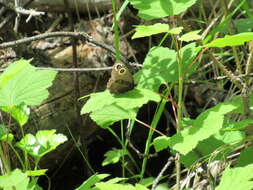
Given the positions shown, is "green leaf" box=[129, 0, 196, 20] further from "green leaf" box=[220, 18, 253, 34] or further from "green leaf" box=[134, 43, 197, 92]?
"green leaf" box=[220, 18, 253, 34]

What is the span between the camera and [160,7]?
4.48 ft

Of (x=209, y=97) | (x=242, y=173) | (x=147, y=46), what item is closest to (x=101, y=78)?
(x=147, y=46)

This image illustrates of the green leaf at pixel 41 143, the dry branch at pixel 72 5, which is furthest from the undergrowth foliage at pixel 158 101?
the dry branch at pixel 72 5

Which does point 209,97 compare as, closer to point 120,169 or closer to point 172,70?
point 120,169

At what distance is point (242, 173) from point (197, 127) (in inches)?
7.6

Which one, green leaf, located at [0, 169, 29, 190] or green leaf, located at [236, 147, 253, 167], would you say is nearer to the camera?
green leaf, located at [0, 169, 29, 190]

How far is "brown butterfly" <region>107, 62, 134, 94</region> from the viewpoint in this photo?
1317 mm

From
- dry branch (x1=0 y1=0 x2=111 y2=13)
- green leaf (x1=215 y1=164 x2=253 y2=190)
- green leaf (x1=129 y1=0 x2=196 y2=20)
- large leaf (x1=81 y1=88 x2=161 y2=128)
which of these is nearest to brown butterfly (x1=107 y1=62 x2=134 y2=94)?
large leaf (x1=81 y1=88 x2=161 y2=128)

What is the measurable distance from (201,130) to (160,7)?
434 mm

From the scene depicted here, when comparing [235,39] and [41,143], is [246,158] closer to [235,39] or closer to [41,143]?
[235,39]

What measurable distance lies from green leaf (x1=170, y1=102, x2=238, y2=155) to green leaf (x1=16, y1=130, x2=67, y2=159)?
50cm

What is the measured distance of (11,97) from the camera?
1.37 metres

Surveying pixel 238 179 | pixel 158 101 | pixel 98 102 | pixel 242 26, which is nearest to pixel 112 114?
pixel 98 102

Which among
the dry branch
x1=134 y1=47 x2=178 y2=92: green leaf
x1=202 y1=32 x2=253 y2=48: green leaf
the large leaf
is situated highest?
the dry branch
